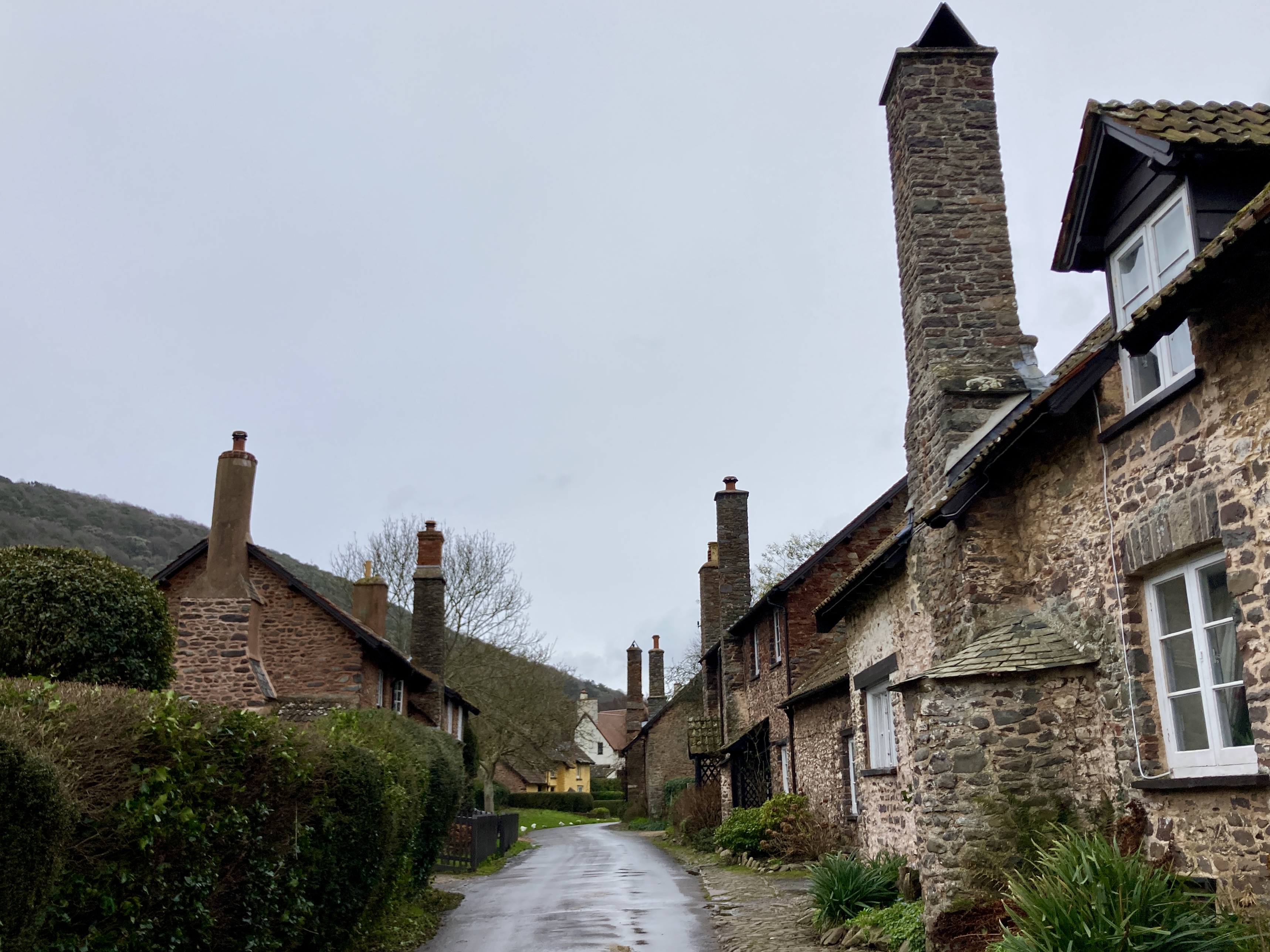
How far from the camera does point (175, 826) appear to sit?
6.31 m

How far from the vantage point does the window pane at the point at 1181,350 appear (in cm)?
782

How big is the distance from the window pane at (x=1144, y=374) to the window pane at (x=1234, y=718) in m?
2.41

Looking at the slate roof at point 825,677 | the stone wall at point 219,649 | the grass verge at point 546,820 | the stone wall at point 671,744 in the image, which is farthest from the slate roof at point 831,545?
the grass verge at point 546,820

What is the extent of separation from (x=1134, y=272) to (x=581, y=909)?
11582 millimetres

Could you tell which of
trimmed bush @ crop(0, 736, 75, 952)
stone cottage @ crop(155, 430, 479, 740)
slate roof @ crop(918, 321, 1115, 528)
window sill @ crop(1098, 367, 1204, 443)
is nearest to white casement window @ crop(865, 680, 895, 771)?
slate roof @ crop(918, 321, 1115, 528)

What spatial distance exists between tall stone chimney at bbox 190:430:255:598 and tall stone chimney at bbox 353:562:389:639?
6657 millimetres

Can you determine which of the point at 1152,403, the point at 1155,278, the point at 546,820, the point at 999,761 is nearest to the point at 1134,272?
the point at 1155,278

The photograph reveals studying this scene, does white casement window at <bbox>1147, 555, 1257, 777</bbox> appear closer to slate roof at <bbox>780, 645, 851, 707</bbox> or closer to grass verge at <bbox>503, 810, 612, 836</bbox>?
slate roof at <bbox>780, 645, 851, 707</bbox>

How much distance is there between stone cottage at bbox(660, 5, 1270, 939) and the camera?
7066 mm

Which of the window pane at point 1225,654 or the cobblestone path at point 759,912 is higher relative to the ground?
the window pane at point 1225,654

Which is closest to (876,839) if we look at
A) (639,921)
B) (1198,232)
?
(639,921)

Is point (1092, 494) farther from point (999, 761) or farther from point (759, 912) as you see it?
point (759, 912)

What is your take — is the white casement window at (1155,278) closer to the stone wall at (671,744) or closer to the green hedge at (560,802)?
the stone wall at (671,744)

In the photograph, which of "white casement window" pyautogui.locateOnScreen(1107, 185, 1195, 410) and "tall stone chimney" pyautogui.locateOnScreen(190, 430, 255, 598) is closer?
"white casement window" pyautogui.locateOnScreen(1107, 185, 1195, 410)
